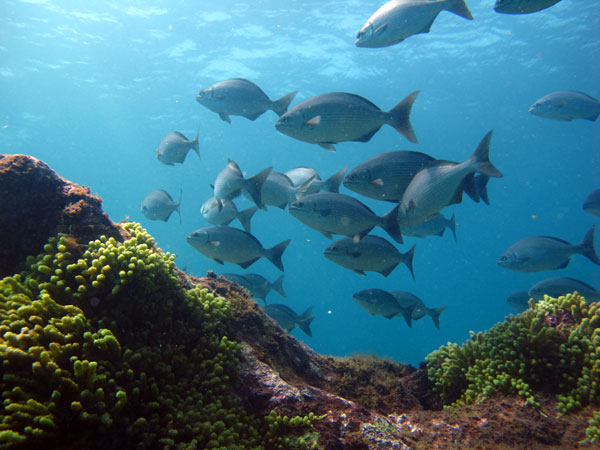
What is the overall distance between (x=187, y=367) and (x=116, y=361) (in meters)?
0.61

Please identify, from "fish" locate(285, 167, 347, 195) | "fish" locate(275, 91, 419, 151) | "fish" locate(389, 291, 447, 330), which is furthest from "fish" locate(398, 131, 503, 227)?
"fish" locate(389, 291, 447, 330)

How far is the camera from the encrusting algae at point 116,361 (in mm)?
2045

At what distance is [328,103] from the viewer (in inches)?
160

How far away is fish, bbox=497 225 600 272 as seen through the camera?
20.7 feet

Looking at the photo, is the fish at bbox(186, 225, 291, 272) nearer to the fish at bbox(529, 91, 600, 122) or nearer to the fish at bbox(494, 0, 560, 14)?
the fish at bbox(494, 0, 560, 14)

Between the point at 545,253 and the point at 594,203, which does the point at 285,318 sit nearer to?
the point at 545,253

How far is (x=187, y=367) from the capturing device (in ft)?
9.41

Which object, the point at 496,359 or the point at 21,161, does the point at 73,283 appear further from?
the point at 496,359

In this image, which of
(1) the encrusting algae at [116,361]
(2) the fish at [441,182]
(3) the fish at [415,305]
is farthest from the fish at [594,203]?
(1) the encrusting algae at [116,361]

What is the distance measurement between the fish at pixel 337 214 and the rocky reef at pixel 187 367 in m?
1.42

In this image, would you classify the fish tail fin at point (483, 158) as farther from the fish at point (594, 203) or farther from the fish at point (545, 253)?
the fish at point (594, 203)

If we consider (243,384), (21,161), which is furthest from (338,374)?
(21,161)

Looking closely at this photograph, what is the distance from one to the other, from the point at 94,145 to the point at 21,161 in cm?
6089

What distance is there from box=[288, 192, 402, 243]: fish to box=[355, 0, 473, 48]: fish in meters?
2.18
